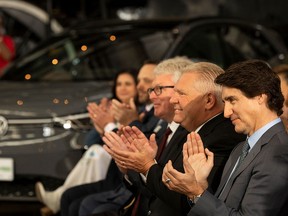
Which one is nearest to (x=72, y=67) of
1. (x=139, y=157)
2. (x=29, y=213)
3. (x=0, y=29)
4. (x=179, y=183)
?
(x=29, y=213)

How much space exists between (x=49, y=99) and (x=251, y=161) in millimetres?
4085

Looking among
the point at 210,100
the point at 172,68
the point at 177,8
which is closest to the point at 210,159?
the point at 210,100

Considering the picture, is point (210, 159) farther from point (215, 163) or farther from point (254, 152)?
point (215, 163)

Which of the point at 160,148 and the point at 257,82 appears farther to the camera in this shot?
the point at 160,148

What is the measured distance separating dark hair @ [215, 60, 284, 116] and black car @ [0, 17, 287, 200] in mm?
3628

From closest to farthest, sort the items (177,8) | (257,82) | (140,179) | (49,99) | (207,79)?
(257,82) < (207,79) < (140,179) < (49,99) < (177,8)

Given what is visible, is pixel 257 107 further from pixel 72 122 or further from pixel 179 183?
pixel 72 122

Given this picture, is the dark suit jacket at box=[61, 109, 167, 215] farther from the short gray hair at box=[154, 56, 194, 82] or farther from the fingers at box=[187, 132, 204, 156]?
the fingers at box=[187, 132, 204, 156]

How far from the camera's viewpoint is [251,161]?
4.15 meters

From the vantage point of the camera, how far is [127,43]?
903 centimetres

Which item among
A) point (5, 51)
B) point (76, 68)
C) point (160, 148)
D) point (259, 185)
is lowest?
point (259, 185)

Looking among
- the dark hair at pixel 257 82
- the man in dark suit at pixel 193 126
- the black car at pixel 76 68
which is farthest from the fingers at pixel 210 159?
the black car at pixel 76 68

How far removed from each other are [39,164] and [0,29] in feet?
13.0

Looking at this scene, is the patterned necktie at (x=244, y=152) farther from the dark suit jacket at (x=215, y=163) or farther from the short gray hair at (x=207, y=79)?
the short gray hair at (x=207, y=79)
